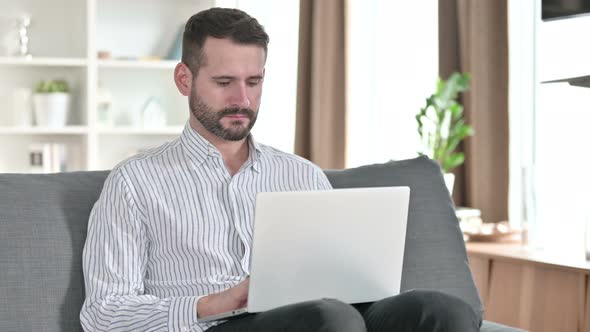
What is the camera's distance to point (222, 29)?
2107 mm

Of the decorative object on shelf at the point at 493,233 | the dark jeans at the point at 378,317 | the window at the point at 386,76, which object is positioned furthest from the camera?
the window at the point at 386,76

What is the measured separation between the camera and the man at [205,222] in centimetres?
178

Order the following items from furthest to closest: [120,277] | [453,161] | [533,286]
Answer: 1. [453,161]
2. [533,286]
3. [120,277]

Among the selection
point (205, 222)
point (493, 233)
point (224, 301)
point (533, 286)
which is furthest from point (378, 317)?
point (493, 233)

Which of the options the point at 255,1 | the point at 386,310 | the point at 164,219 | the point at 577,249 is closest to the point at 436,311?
the point at 386,310

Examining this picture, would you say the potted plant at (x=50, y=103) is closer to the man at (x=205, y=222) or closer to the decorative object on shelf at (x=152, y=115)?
the decorative object on shelf at (x=152, y=115)

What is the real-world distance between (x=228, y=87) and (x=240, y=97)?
37 mm

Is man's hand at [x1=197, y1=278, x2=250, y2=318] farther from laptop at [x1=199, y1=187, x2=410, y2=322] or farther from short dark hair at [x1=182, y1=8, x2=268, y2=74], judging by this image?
short dark hair at [x1=182, y1=8, x2=268, y2=74]

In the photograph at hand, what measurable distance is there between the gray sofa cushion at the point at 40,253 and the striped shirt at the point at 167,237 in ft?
0.22

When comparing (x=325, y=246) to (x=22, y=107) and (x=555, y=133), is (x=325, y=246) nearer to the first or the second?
(x=555, y=133)

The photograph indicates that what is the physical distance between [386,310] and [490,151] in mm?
2082

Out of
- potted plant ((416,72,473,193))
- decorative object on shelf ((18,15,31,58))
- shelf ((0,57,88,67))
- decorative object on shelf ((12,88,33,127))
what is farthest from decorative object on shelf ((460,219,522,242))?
decorative object on shelf ((18,15,31,58))

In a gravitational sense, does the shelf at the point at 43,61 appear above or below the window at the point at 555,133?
above

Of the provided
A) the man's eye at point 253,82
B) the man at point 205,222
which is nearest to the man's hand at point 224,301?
the man at point 205,222
